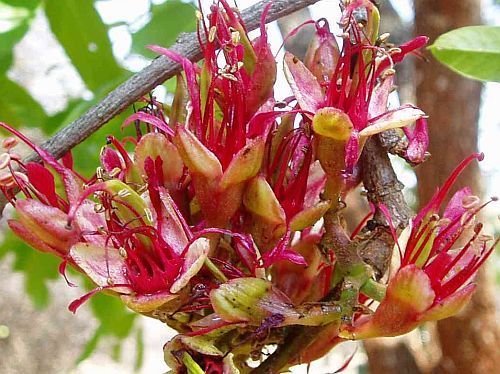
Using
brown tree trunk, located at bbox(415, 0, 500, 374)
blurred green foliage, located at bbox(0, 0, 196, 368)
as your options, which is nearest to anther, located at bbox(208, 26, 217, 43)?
blurred green foliage, located at bbox(0, 0, 196, 368)

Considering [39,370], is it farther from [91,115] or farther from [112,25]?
[91,115]

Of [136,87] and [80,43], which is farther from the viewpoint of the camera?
[80,43]

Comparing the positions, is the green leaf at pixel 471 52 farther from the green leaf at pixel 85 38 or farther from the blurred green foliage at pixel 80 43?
the green leaf at pixel 85 38

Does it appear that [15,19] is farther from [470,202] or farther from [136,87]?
[470,202]

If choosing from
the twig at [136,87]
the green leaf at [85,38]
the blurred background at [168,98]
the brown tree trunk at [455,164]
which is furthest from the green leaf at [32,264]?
the twig at [136,87]

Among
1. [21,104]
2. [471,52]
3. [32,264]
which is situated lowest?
[32,264]

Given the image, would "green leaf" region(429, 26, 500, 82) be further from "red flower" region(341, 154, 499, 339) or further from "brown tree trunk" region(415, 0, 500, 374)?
"brown tree trunk" region(415, 0, 500, 374)

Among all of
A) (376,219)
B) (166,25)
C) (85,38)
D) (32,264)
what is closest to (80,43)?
(85,38)
